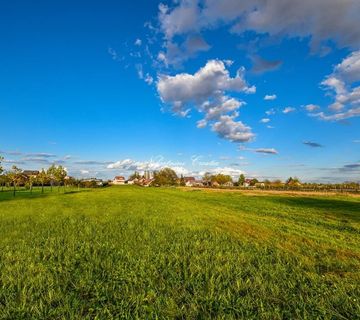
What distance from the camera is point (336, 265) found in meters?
7.89

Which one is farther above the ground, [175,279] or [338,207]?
[338,207]

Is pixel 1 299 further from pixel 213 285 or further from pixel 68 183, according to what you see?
pixel 68 183

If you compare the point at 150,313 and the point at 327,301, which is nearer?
the point at 150,313

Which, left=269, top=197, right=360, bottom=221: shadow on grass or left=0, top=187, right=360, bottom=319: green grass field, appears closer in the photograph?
left=0, top=187, right=360, bottom=319: green grass field

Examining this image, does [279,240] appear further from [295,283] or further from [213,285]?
[213,285]

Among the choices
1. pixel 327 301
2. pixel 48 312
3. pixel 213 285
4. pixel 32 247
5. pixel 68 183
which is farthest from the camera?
pixel 68 183

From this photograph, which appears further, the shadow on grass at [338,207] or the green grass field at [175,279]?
the shadow on grass at [338,207]

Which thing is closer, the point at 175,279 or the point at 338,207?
the point at 175,279

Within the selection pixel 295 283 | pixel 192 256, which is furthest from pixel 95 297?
pixel 295 283

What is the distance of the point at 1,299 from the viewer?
5.21 meters

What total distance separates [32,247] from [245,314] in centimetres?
742

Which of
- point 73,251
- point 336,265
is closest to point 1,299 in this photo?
point 73,251

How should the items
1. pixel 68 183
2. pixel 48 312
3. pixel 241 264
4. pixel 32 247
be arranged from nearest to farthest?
pixel 48 312 < pixel 241 264 < pixel 32 247 < pixel 68 183

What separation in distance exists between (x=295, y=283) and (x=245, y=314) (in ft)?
6.48
